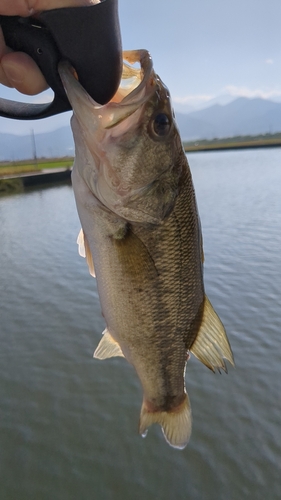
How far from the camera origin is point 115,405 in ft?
17.8

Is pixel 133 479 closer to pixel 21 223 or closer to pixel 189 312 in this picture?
pixel 189 312

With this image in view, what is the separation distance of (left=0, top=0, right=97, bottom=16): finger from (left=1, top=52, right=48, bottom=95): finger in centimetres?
15

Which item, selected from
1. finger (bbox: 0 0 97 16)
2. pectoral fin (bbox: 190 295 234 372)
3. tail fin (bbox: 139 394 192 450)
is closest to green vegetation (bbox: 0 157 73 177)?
tail fin (bbox: 139 394 192 450)

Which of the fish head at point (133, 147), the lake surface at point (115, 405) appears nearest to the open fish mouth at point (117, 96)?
the fish head at point (133, 147)

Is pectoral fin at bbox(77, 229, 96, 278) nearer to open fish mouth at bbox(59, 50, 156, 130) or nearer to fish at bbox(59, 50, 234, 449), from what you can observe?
fish at bbox(59, 50, 234, 449)

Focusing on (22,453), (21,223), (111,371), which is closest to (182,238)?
(22,453)

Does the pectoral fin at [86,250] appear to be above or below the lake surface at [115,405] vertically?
above

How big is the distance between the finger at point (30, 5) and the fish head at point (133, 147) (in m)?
0.35

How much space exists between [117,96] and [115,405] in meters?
4.64

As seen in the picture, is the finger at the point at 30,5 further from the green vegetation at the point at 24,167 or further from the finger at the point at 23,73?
the green vegetation at the point at 24,167

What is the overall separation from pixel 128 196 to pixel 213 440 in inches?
159

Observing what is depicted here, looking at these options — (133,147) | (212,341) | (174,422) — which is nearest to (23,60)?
(133,147)

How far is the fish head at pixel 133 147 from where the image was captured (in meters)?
1.65

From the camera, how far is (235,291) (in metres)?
8.54
